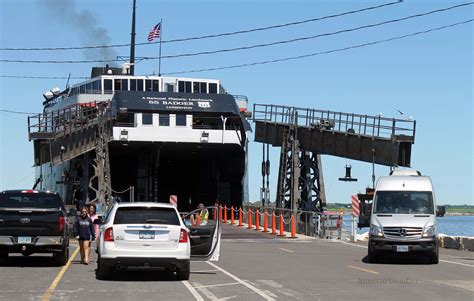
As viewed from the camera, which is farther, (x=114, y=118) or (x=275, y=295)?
(x=114, y=118)

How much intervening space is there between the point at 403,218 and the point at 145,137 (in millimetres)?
25256

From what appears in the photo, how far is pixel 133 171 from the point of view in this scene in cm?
5550

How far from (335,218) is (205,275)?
19.1 m

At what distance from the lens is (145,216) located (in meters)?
16.0

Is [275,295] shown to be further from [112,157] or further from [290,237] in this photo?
[112,157]

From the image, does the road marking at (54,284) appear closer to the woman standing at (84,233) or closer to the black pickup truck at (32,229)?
the woman standing at (84,233)

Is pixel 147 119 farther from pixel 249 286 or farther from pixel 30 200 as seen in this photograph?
pixel 249 286

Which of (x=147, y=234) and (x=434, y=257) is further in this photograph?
(x=434, y=257)

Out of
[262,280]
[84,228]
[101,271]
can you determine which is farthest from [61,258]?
[262,280]

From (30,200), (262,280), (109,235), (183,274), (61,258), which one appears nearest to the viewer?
(109,235)

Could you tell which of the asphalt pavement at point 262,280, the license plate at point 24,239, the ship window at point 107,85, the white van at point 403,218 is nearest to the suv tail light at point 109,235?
the asphalt pavement at point 262,280

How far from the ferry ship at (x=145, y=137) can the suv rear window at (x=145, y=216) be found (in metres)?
22.9

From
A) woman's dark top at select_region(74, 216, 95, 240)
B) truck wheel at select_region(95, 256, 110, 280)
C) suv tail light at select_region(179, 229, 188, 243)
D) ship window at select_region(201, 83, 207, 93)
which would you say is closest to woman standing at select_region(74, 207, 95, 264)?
woman's dark top at select_region(74, 216, 95, 240)

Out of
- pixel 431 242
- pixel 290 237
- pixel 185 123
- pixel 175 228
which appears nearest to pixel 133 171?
pixel 185 123
